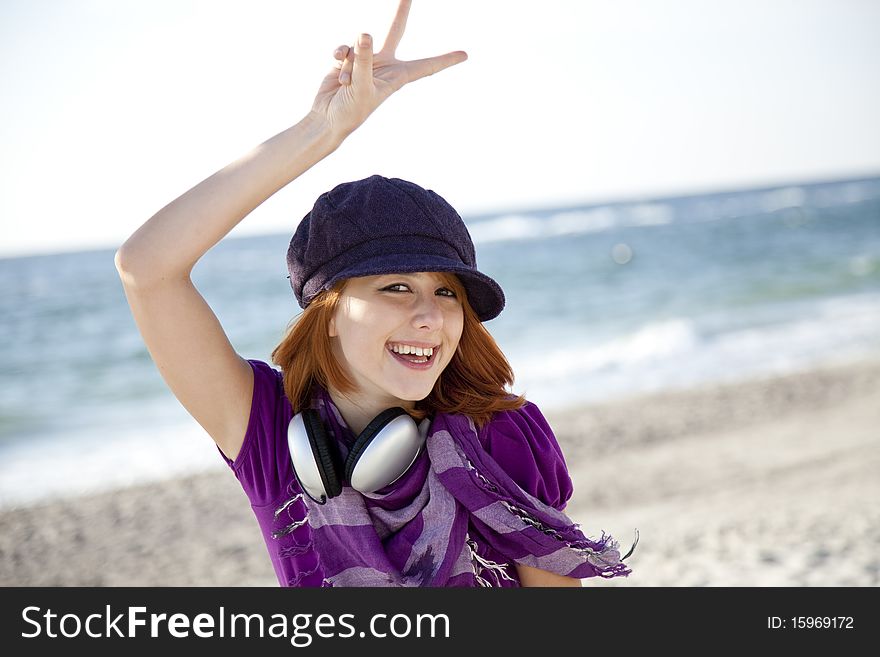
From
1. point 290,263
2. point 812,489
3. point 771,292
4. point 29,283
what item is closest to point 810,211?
point 771,292

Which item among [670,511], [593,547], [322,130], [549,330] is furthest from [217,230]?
[549,330]

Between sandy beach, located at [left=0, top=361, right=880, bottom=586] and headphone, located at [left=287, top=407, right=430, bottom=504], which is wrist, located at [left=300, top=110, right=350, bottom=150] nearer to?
headphone, located at [left=287, top=407, right=430, bottom=504]

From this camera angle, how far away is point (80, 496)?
7.41m

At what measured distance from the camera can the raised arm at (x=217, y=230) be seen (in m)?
1.88

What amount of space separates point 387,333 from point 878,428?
725 cm

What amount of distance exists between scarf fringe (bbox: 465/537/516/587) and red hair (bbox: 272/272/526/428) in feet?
0.93

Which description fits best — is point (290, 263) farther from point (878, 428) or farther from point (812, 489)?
point (878, 428)

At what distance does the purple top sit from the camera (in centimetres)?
208

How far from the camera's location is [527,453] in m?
2.12

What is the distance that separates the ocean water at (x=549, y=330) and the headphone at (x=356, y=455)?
138 inches

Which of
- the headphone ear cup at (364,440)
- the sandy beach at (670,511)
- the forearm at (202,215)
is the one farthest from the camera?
the sandy beach at (670,511)

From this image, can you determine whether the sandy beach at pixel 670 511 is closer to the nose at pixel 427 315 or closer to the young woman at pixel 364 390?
the young woman at pixel 364 390

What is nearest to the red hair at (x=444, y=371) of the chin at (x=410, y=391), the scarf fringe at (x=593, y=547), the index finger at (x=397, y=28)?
the chin at (x=410, y=391)

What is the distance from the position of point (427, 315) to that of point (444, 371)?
27cm
